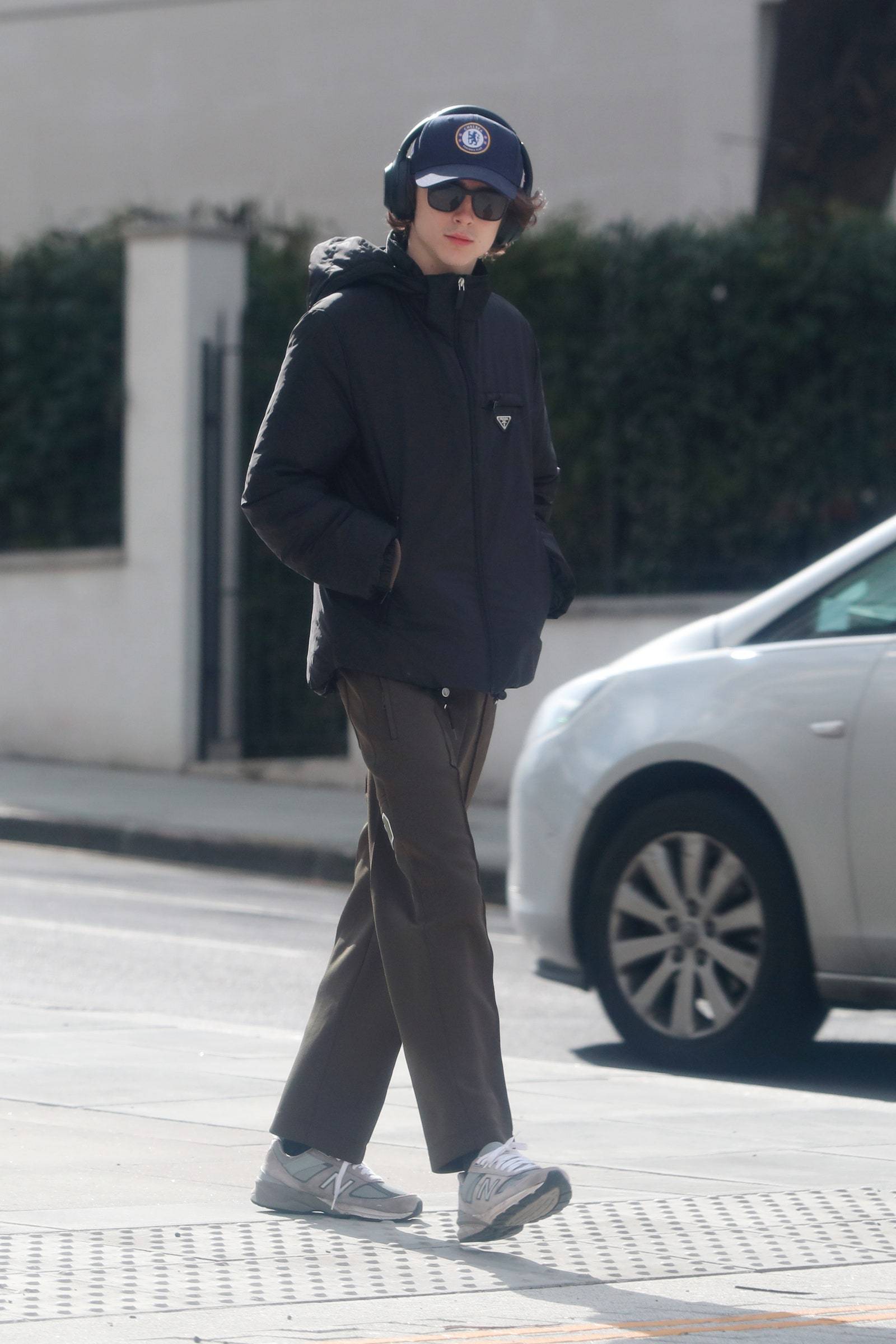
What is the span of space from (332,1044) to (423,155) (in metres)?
1.54

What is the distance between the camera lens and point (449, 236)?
4.29 metres

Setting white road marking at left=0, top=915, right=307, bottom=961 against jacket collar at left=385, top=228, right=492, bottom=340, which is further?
white road marking at left=0, top=915, right=307, bottom=961

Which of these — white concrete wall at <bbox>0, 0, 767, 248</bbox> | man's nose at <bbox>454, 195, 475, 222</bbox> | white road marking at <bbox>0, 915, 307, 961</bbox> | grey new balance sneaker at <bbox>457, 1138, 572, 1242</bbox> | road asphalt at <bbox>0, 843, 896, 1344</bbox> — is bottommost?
white road marking at <bbox>0, 915, 307, 961</bbox>

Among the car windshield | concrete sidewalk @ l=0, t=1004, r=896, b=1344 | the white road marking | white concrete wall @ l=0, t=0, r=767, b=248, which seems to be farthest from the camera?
white concrete wall @ l=0, t=0, r=767, b=248

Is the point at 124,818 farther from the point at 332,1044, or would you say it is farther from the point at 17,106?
the point at 17,106

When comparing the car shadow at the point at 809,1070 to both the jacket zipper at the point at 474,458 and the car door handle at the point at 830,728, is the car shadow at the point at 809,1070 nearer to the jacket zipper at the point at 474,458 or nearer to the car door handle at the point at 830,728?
the car door handle at the point at 830,728

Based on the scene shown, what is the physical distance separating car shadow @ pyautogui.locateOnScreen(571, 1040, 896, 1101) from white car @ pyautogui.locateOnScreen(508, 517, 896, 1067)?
0.05 metres

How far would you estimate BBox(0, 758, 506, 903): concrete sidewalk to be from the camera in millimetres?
11688

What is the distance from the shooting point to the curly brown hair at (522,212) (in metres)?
4.41

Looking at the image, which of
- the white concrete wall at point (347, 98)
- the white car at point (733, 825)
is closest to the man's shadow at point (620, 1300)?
→ the white car at point (733, 825)

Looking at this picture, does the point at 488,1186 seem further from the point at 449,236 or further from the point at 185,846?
the point at 185,846

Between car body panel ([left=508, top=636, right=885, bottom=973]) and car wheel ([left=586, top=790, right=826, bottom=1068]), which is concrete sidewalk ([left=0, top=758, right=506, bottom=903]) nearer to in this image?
car body panel ([left=508, top=636, right=885, bottom=973])

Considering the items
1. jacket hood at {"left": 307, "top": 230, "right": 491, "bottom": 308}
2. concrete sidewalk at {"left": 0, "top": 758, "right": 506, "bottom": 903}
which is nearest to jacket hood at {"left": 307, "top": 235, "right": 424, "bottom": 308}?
jacket hood at {"left": 307, "top": 230, "right": 491, "bottom": 308}

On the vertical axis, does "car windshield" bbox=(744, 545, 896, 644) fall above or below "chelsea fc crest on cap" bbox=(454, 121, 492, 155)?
below
